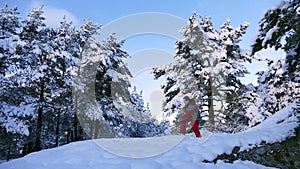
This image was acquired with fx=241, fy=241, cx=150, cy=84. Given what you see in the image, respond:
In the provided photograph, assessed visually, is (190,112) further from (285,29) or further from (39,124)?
(39,124)

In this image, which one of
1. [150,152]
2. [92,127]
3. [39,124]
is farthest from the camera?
[92,127]

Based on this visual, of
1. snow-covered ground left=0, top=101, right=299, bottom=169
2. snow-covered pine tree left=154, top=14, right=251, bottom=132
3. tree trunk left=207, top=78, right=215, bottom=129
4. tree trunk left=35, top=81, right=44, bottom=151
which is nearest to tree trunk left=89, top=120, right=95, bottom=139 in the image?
tree trunk left=35, top=81, right=44, bottom=151

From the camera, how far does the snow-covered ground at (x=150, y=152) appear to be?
16.9 feet

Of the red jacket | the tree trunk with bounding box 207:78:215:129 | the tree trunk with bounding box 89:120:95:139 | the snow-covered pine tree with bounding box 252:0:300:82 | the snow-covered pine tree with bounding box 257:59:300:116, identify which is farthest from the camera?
the snow-covered pine tree with bounding box 257:59:300:116

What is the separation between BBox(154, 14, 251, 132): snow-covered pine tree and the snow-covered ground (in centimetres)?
783

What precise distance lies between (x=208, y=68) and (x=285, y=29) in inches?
358

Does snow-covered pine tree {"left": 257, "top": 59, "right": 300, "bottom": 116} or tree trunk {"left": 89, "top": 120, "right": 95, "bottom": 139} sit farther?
snow-covered pine tree {"left": 257, "top": 59, "right": 300, "bottom": 116}

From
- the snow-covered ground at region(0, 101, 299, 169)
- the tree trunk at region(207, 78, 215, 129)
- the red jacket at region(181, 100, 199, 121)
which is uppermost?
the tree trunk at region(207, 78, 215, 129)

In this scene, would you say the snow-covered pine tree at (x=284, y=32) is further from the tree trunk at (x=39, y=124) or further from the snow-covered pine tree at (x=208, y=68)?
the tree trunk at (x=39, y=124)

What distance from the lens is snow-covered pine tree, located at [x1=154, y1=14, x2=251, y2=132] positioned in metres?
15.5

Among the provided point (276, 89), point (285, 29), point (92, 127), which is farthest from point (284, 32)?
point (92, 127)

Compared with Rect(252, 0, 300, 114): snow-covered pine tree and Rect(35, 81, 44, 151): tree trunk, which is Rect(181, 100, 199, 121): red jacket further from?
Rect(35, 81, 44, 151): tree trunk

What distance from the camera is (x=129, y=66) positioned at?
20.0 meters

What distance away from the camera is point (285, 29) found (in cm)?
653
